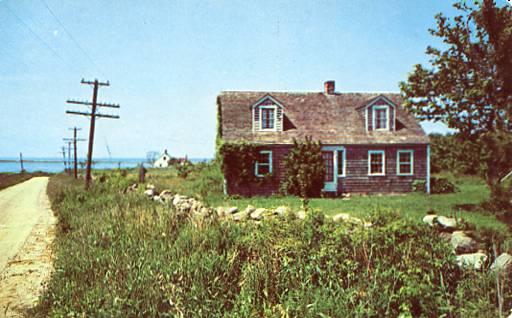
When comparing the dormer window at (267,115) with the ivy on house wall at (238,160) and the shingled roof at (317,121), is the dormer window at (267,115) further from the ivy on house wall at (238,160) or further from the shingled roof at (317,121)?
the ivy on house wall at (238,160)

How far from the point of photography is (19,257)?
19.6 ft

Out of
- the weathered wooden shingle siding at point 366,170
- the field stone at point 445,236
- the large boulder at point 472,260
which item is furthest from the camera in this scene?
the weathered wooden shingle siding at point 366,170

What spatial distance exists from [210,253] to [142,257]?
3.85 ft

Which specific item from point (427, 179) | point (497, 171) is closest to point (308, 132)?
point (427, 179)

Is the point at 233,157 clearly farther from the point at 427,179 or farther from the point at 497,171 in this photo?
the point at 497,171

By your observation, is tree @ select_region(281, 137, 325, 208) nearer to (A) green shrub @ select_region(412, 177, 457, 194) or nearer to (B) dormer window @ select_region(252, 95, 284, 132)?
(B) dormer window @ select_region(252, 95, 284, 132)

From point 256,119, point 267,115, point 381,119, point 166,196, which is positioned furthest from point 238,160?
point 381,119

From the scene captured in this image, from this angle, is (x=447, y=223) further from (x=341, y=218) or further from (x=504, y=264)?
(x=341, y=218)

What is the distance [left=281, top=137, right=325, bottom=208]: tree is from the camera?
17438mm

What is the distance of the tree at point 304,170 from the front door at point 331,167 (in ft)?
4.70

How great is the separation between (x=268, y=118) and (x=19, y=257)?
1516cm

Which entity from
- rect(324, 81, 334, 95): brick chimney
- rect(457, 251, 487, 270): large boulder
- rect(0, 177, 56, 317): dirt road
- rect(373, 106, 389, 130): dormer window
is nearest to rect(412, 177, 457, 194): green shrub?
rect(373, 106, 389, 130): dormer window

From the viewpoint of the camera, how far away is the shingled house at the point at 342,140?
1870 centimetres

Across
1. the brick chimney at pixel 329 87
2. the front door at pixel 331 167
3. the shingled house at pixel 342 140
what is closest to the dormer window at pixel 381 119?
the shingled house at pixel 342 140
